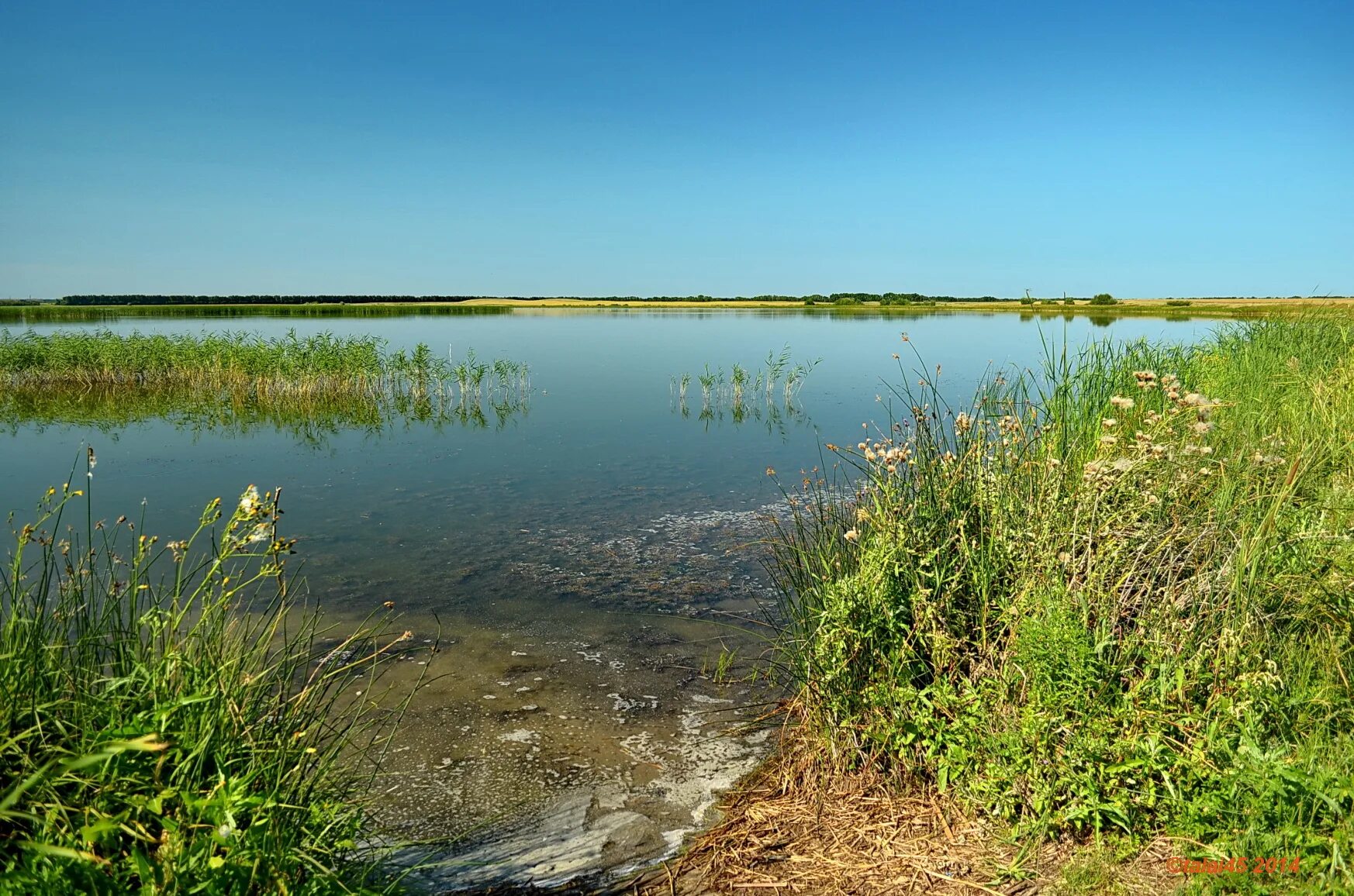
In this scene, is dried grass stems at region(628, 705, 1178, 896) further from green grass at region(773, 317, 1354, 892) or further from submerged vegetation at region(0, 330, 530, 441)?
submerged vegetation at region(0, 330, 530, 441)

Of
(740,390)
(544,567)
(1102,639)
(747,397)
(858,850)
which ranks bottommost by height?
(544,567)

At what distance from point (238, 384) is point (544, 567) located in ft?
60.9

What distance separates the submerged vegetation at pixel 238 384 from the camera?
20203 mm

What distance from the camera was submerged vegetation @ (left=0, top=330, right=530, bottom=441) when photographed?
2020cm

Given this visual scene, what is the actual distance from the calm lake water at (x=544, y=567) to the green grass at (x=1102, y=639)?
141 cm

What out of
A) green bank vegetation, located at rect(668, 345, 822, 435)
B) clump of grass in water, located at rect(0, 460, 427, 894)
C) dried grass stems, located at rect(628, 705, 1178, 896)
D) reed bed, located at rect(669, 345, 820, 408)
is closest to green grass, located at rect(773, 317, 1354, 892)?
dried grass stems, located at rect(628, 705, 1178, 896)

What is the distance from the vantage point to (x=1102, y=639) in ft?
11.0

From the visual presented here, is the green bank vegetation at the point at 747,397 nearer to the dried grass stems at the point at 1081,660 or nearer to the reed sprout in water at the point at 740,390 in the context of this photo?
the reed sprout in water at the point at 740,390

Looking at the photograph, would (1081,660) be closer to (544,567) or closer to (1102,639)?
(1102,639)

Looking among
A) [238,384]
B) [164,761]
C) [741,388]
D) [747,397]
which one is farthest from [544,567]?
[238,384]

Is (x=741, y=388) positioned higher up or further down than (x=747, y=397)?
higher up

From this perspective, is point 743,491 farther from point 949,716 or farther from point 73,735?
point 73,735

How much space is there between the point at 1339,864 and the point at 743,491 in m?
9.99

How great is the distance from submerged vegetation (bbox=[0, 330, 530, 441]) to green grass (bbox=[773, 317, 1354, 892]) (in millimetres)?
15912
